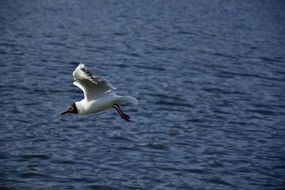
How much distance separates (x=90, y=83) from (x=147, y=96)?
29.0 feet

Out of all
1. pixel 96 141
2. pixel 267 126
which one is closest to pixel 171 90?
pixel 267 126

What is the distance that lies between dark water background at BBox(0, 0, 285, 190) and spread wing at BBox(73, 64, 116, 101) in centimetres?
262

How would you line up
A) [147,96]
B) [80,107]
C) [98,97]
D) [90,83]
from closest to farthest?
[90,83] → [98,97] → [80,107] → [147,96]

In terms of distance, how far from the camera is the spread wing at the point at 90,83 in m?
12.2

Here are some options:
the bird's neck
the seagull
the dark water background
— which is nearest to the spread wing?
the seagull

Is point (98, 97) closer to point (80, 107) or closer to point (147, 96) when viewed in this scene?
point (80, 107)

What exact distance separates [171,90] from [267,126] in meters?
3.87

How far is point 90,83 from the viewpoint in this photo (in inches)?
499

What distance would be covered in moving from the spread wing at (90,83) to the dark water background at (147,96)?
103 inches

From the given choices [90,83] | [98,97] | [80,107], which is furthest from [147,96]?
[90,83]

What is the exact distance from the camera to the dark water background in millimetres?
15867

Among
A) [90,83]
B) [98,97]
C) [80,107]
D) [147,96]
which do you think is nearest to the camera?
[90,83]

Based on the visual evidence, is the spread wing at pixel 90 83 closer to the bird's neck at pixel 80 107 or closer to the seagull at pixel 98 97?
the seagull at pixel 98 97

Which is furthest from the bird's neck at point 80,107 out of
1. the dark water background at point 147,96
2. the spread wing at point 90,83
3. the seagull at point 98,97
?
the dark water background at point 147,96
